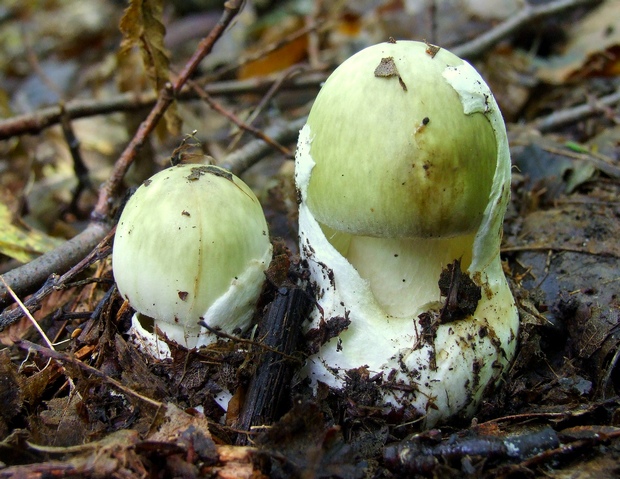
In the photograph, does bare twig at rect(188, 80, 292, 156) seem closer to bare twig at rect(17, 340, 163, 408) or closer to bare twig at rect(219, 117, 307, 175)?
bare twig at rect(219, 117, 307, 175)

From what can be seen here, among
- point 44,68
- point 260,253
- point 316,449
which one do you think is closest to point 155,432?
point 316,449

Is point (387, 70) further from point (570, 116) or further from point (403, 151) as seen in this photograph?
point (570, 116)

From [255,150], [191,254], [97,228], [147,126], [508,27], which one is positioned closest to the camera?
[191,254]

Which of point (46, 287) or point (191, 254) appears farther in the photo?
point (46, 287)

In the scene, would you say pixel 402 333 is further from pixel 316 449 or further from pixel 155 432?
Result: pixel 155 432

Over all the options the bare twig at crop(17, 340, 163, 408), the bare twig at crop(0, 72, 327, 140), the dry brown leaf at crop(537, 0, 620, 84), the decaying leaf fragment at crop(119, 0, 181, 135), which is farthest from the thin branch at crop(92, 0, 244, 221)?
the dry brown leaf at crop(537, 0, 620, 84)

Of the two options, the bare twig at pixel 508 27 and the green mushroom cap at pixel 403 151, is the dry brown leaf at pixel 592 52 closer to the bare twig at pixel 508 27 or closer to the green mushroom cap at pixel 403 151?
the bare twig at pixel 508 27

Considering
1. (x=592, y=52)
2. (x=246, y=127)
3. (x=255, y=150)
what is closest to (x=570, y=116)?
(x=592, y=52)

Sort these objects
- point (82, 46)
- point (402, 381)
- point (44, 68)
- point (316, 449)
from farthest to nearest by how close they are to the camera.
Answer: point (82, 46) → point (44, 68) → point (402, 381) → point (316, 449)
